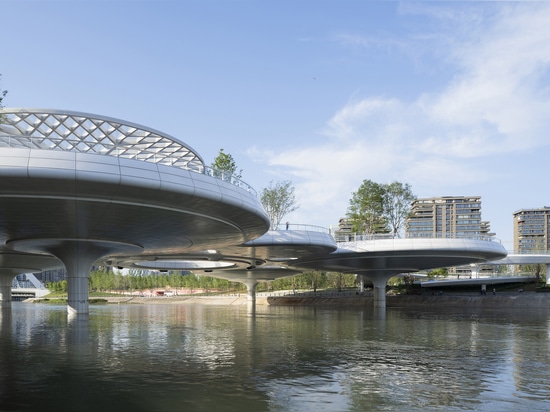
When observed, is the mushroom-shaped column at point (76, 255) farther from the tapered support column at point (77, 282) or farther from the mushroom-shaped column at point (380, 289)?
the mushroom-shaped column at point (380, 289)

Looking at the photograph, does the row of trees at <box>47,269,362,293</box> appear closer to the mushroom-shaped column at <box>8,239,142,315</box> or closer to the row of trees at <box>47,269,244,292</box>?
the row of trees at <box>47,269,244,292</box>

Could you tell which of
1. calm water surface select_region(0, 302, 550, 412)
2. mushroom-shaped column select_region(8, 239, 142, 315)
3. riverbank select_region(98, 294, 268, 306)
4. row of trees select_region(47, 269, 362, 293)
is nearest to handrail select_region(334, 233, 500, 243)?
calm water surface select_region(0, 302, 550, 412)

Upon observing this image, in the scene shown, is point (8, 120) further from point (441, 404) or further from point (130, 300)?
point (130, 300)

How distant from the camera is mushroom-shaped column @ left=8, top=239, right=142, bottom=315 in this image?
47.9m

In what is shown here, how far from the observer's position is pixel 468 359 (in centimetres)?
2695

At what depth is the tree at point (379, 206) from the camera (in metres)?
105

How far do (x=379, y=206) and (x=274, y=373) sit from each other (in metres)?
86.6

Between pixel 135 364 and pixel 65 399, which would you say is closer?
pixel 65 399

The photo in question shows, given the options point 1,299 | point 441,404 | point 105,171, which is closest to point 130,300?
point 1,299

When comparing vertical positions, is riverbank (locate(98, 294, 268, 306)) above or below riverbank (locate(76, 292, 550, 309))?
below

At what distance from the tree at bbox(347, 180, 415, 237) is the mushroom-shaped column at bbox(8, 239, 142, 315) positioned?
64.2 metres

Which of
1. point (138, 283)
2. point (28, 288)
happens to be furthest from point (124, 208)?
point (28, 288)

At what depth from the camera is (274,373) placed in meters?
22.3

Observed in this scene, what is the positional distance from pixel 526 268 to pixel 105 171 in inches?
4998
